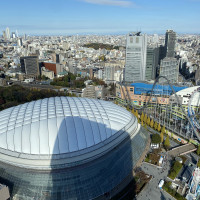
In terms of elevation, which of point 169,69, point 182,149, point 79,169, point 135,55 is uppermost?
point 135,55

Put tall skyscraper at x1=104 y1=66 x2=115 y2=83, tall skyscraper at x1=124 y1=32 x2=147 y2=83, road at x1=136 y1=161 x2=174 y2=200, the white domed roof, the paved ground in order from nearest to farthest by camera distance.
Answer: the white domed roof < road at x1=136 y1=161 x2=174 y2=200 < the paved ground < tall skyscraper at x1=124 y1=32 x2=147 y2=83 < tall skyscraper at x1=104 y1=66 x2=115 y2=83

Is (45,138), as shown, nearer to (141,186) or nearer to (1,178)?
(1,178)

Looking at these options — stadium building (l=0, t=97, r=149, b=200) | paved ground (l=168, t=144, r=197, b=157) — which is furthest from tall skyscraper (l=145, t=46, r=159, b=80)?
stadium building (l=0, t=97, r=149, b=200)

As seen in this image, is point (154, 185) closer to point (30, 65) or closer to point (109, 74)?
point (109, 74)

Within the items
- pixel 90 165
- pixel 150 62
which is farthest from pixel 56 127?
pixel 150 62

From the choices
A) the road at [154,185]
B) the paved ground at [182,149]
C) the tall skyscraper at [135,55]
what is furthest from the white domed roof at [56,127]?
the tall skyscraper at [135,55]

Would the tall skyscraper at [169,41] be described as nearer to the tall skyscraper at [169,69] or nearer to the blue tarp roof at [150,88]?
the tall skyscraper at [169,69]

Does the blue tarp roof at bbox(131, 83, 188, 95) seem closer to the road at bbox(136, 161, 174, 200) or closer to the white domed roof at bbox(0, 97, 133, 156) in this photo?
the road at bbox(136, 161, 174, 200)
